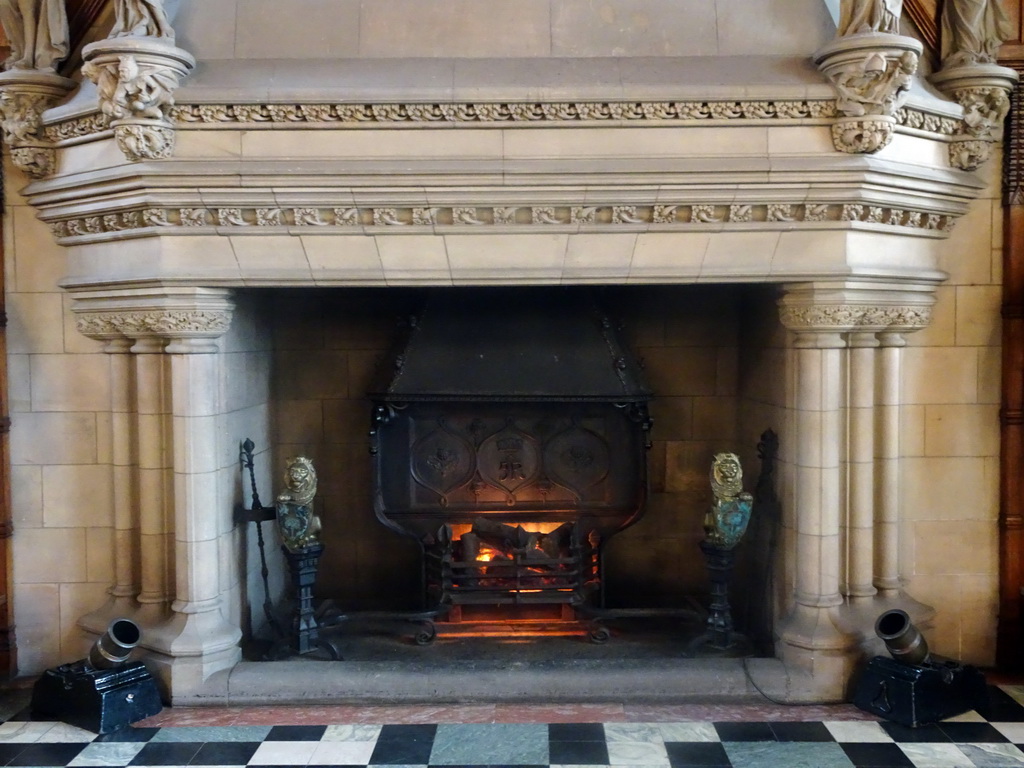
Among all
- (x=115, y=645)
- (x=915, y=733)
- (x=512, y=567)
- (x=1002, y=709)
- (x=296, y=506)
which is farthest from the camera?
(x=512, y=567)

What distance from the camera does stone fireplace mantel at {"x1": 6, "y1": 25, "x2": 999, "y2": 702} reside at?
3.53 metres

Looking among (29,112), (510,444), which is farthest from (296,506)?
(29,112)

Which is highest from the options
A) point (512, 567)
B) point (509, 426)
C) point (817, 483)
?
point (509, 426)

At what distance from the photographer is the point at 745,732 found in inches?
141

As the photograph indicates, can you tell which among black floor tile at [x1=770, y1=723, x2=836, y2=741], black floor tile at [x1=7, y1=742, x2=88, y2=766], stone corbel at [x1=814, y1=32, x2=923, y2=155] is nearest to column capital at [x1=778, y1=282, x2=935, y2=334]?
stone corbel at [x1=814, y1=32, x2=923, y2=155]

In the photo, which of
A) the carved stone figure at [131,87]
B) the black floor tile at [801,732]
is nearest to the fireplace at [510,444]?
the black floor tile at [801,732]

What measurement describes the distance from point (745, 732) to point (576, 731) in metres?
0.72

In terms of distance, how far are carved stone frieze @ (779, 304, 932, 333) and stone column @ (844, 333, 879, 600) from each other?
0.32ft

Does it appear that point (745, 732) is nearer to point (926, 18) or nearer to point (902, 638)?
point (902, 638)

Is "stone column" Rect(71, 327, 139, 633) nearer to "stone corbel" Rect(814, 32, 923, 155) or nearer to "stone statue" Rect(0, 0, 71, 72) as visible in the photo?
"stone statue" Rect(0, 0, 71, 72)

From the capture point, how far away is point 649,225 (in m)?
3.66

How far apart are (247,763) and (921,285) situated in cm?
360

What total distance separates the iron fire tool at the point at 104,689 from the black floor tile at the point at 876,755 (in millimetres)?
2996

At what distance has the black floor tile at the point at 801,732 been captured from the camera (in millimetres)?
3529
